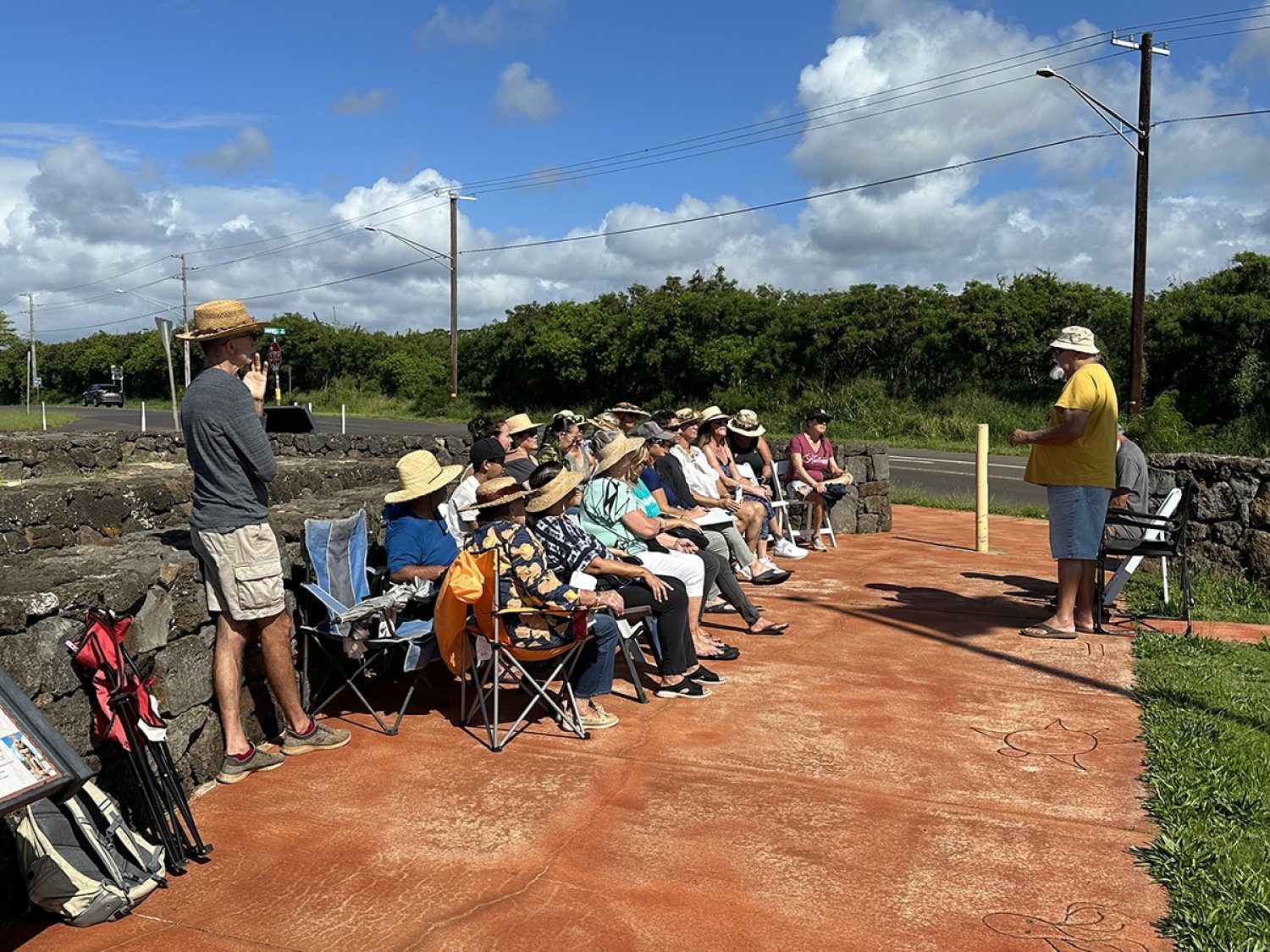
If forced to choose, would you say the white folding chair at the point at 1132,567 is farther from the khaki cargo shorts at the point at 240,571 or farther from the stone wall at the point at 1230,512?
the khaki cargo shorts at the point at 240,571

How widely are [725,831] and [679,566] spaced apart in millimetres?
2190

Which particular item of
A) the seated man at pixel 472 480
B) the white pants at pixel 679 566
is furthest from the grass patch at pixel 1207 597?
the seated man at pixel 472 480

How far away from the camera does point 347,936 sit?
3262 millimetres

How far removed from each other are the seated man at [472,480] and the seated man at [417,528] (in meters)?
0.18

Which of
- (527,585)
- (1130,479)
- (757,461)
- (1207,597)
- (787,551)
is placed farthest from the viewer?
(757,461)

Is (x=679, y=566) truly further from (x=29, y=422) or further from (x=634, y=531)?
(x=29, y=422)

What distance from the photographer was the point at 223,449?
4422 millimetres

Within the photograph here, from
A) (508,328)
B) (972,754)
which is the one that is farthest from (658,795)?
(508,328)

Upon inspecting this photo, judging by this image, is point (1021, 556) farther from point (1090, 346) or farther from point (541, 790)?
point (541, 790)

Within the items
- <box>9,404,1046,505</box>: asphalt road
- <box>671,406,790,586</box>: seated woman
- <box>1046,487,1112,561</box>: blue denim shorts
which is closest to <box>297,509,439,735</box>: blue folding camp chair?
<box>671,406,790,586</box>: seated woman

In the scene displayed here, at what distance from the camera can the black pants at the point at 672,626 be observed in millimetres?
5758

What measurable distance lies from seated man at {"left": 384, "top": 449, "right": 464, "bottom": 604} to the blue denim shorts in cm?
373

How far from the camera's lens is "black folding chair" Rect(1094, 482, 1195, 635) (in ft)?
23.3

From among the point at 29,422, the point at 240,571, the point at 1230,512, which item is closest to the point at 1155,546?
the point at 1230,512
